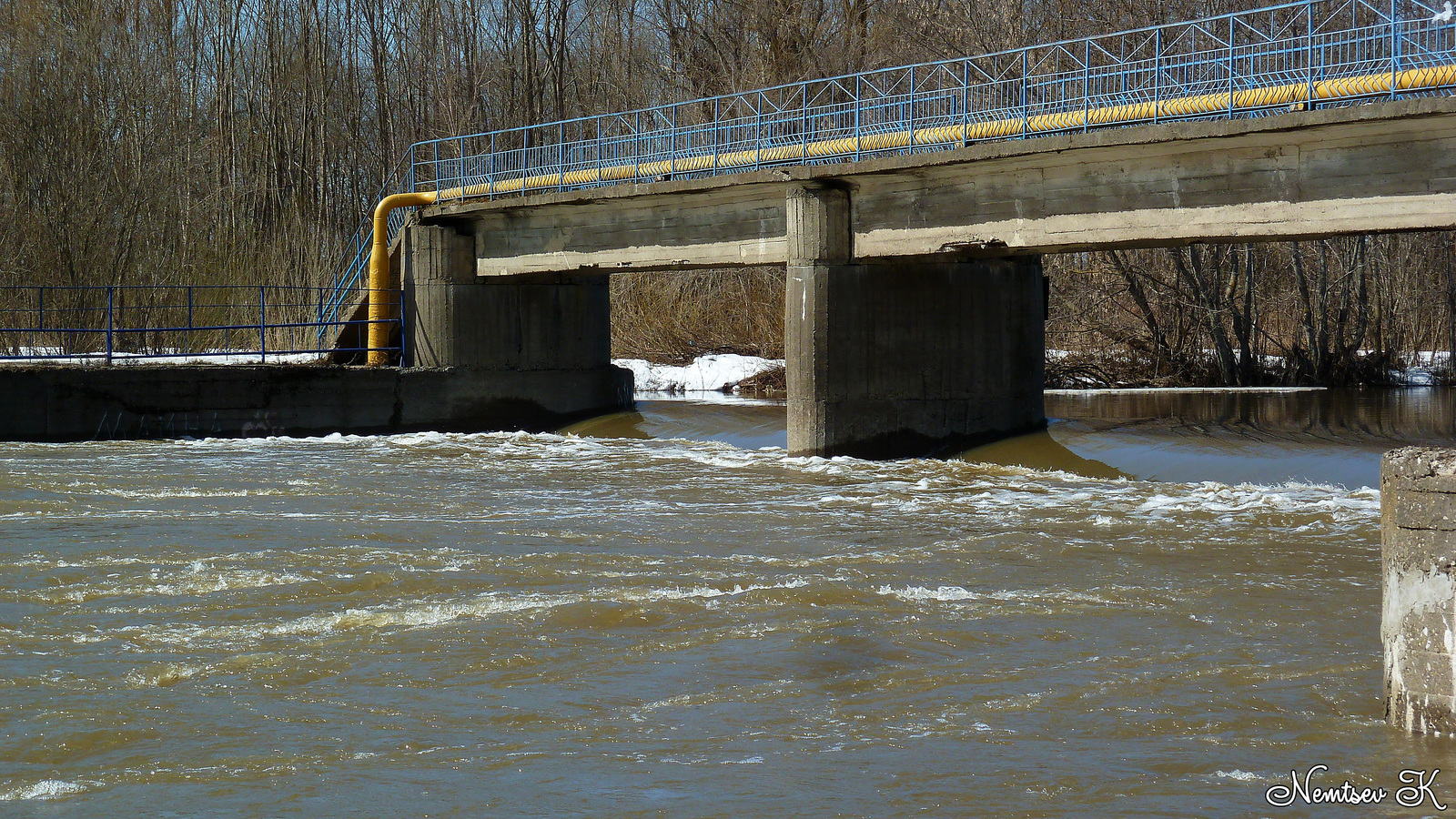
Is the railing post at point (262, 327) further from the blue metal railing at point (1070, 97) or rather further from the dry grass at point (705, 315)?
the dry grass at point (705, 315)

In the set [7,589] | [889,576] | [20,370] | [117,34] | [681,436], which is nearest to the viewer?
[7,589]

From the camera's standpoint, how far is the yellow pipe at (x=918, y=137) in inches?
569

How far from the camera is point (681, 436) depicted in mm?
23828

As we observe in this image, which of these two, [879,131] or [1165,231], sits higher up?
[879,131]

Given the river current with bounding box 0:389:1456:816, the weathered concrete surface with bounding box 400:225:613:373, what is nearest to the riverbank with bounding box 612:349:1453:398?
the weathered concrete surface with bounding box 400:225:613:373

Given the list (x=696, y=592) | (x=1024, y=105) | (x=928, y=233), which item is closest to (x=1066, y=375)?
(x=928, y=233)

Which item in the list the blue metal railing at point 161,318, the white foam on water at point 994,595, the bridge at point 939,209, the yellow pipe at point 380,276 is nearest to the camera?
the white foam on water at point 994,595

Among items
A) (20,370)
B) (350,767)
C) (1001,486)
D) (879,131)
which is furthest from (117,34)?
(350,767)

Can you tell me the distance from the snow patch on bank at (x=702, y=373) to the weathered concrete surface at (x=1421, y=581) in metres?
27.4

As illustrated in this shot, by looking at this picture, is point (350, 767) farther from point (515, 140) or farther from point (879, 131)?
point (515, 140)

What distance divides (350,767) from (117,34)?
114ft

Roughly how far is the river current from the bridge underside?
3.22m
